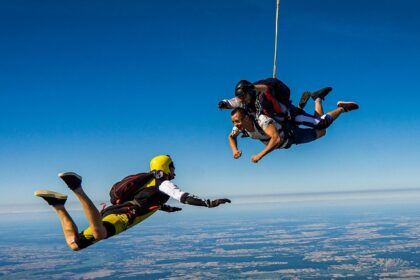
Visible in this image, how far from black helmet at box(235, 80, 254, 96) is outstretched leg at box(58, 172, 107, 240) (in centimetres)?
297

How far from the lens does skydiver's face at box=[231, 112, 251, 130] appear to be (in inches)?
280

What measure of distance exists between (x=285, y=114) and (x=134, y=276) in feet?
579

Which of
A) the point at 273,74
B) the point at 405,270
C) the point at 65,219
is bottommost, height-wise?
the point at 405,270

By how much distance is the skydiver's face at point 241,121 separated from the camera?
7.12 meters

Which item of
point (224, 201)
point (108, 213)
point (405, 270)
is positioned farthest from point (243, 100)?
point (405, 270)

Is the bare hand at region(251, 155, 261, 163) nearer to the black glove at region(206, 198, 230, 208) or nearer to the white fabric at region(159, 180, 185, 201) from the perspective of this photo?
the black glove at region(206, 198, 230, 208)

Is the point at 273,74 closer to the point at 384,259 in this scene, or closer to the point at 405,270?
the point at 405,270

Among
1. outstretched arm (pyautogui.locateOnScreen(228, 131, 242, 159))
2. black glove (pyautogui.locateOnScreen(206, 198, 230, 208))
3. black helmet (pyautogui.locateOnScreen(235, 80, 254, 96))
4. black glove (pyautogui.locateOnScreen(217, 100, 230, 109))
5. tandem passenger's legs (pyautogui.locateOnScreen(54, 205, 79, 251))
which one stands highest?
black helmet (pyautogui.locateOnScreen(235, 80, 254, 96))

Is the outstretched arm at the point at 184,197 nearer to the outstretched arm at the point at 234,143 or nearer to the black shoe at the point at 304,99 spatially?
the outstretched arm at the point at 234,143

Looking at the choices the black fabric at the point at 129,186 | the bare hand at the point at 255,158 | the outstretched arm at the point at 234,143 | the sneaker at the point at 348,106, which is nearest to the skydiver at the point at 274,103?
the sneaker at the point at 348,106

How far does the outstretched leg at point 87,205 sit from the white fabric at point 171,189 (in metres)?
1.26

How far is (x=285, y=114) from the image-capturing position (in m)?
7.42

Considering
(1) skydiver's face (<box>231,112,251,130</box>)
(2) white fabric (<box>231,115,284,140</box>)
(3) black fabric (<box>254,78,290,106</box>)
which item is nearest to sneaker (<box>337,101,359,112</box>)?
(3) black fabric (<box>254,78,290,106</box>)

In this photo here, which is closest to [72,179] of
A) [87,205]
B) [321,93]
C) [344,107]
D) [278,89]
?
[87,205]
